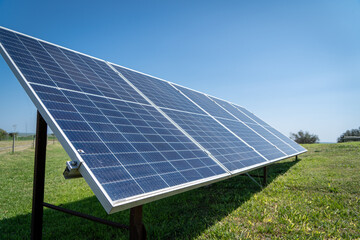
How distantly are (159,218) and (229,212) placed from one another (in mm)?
1822

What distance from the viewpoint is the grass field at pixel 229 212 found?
17.5ft

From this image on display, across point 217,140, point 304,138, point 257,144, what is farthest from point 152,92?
point 304,138

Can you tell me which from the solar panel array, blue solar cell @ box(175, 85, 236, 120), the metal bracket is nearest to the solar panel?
blue solar cell @ box(175, 85, 236, 120)

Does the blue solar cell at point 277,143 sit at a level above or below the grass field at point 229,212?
above

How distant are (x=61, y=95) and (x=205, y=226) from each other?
13.3 feet

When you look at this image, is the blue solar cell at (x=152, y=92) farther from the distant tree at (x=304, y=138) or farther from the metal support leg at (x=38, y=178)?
the distant tree at (x=304, y=138)

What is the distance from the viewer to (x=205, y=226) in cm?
557

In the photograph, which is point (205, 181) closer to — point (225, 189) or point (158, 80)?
point (225, 189)

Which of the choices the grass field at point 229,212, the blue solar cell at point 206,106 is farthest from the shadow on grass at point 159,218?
the blue solar cell at point 206,106

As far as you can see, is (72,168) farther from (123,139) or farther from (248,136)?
(248,136)

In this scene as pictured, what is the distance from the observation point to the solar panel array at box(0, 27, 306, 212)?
3244mm

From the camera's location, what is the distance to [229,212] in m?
6.49

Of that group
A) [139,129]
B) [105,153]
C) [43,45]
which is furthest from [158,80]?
[105,153]

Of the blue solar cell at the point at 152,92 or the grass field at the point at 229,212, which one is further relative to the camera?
the blue solar cell at the point at 152,92
